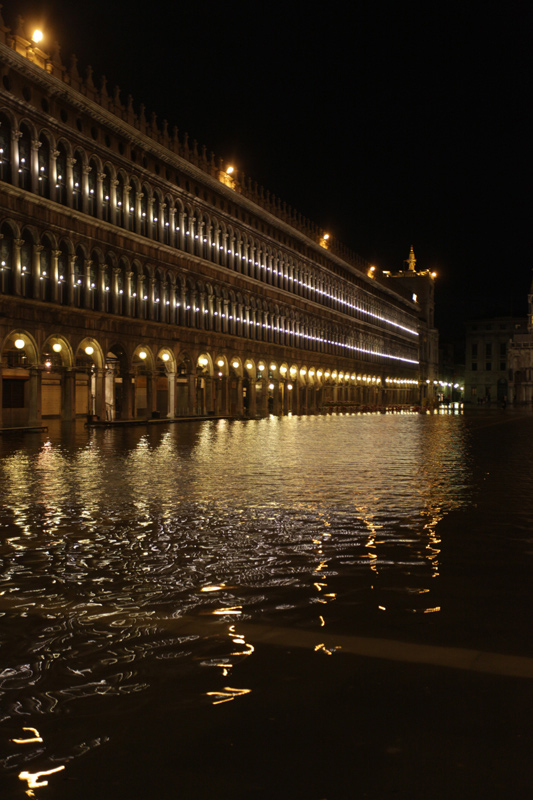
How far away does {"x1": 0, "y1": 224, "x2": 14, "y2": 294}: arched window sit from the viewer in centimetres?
3900

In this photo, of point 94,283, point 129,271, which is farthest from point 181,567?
point 129,271

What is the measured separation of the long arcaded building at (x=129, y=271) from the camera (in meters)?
40.6

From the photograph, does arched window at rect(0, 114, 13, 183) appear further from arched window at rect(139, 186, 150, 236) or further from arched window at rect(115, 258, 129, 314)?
arched window at rect(139, 186, 150, 236)

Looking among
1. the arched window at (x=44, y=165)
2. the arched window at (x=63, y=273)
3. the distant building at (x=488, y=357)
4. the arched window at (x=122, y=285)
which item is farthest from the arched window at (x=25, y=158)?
the distant building at (x=488, y=357)

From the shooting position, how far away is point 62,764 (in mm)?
3838

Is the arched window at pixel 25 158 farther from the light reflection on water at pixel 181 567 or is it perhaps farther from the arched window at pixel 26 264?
the light reflection on water at pixel 181 567

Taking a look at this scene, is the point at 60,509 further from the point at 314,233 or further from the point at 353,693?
the point at 314,233

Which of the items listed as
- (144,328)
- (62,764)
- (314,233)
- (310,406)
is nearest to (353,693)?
(62,764)

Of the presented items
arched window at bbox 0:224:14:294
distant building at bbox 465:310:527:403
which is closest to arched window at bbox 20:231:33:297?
arched window at bbox 0:224:14:294

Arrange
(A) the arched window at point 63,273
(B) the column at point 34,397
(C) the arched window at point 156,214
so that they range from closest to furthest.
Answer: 1. (B) the column at point 34,397
2. (A) the arched window at point 63,273
3. (C) the arched window at point 156,214

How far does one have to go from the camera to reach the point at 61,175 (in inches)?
1751

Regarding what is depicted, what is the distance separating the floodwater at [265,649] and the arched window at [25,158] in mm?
31476

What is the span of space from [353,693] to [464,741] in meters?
0.79

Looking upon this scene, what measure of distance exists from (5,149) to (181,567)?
36.0 meters
